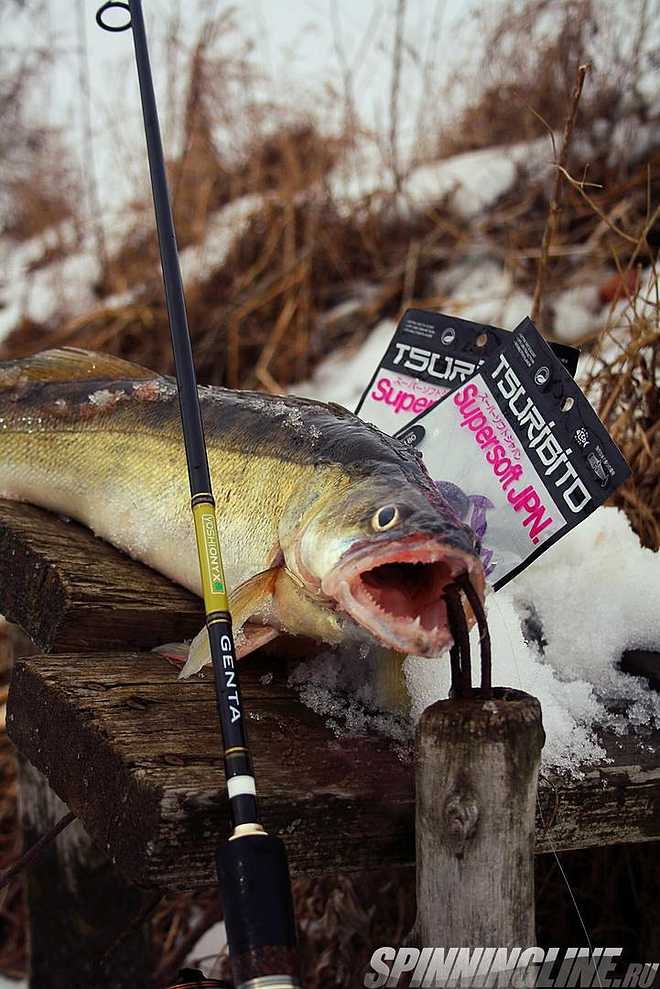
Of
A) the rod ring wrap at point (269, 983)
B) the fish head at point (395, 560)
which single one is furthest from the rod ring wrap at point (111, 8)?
the rod ring wrap at point (269, 983)

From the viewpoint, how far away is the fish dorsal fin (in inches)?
83.1

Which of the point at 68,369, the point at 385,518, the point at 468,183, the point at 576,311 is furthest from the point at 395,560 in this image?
the point at 468,183

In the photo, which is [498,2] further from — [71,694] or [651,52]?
[71,694]

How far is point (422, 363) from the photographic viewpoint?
2.14 m

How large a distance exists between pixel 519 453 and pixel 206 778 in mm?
884

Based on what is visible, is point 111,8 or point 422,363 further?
point 422,363

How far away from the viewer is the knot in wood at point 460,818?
109 cm

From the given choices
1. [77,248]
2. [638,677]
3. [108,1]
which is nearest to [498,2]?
[77,248]

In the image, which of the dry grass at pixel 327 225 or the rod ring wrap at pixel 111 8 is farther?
the dry grass at pixel 327 225

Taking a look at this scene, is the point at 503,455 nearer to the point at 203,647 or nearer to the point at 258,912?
the point at 203,647

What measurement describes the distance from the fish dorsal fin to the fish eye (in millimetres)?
992

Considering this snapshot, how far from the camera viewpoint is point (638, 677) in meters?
1.64

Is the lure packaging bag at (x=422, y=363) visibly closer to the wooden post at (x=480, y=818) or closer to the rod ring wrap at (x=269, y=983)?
the wooden post at (x=480, y=818)

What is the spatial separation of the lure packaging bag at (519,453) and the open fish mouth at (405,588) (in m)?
0.42
